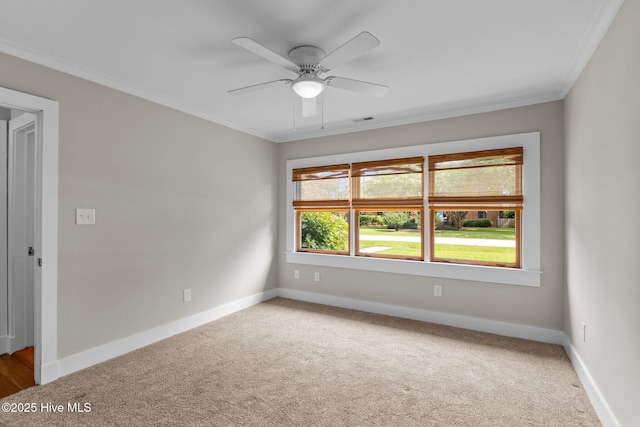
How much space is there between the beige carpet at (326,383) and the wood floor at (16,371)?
0.17m

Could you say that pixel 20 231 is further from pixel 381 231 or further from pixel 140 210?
pixel 381 231

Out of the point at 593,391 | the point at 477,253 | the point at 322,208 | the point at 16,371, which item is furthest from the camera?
the point at 322,208

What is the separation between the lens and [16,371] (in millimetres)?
2676

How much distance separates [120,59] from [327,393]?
2.92m

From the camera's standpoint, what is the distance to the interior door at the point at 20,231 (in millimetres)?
3006

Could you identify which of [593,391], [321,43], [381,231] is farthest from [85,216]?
[593,391]

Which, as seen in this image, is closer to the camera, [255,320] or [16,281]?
[16,281]

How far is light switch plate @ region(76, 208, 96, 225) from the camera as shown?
2.63 m

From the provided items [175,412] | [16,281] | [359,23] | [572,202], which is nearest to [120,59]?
[359,23]

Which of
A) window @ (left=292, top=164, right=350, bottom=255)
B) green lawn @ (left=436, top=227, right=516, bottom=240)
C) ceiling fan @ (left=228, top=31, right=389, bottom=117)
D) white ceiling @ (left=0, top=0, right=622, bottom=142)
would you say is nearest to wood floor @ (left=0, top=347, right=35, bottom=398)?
white ceiling @ (left=0, top=0, right=622, bottom=142)

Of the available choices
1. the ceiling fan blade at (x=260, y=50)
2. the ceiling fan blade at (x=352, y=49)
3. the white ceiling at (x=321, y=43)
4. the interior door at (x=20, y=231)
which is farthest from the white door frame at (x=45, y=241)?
the ceiling fan blade at (x=352, y=49)

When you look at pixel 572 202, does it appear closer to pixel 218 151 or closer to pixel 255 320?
pixel 255 320

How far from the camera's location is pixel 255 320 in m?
3.82

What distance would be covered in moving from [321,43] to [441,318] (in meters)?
3.13
